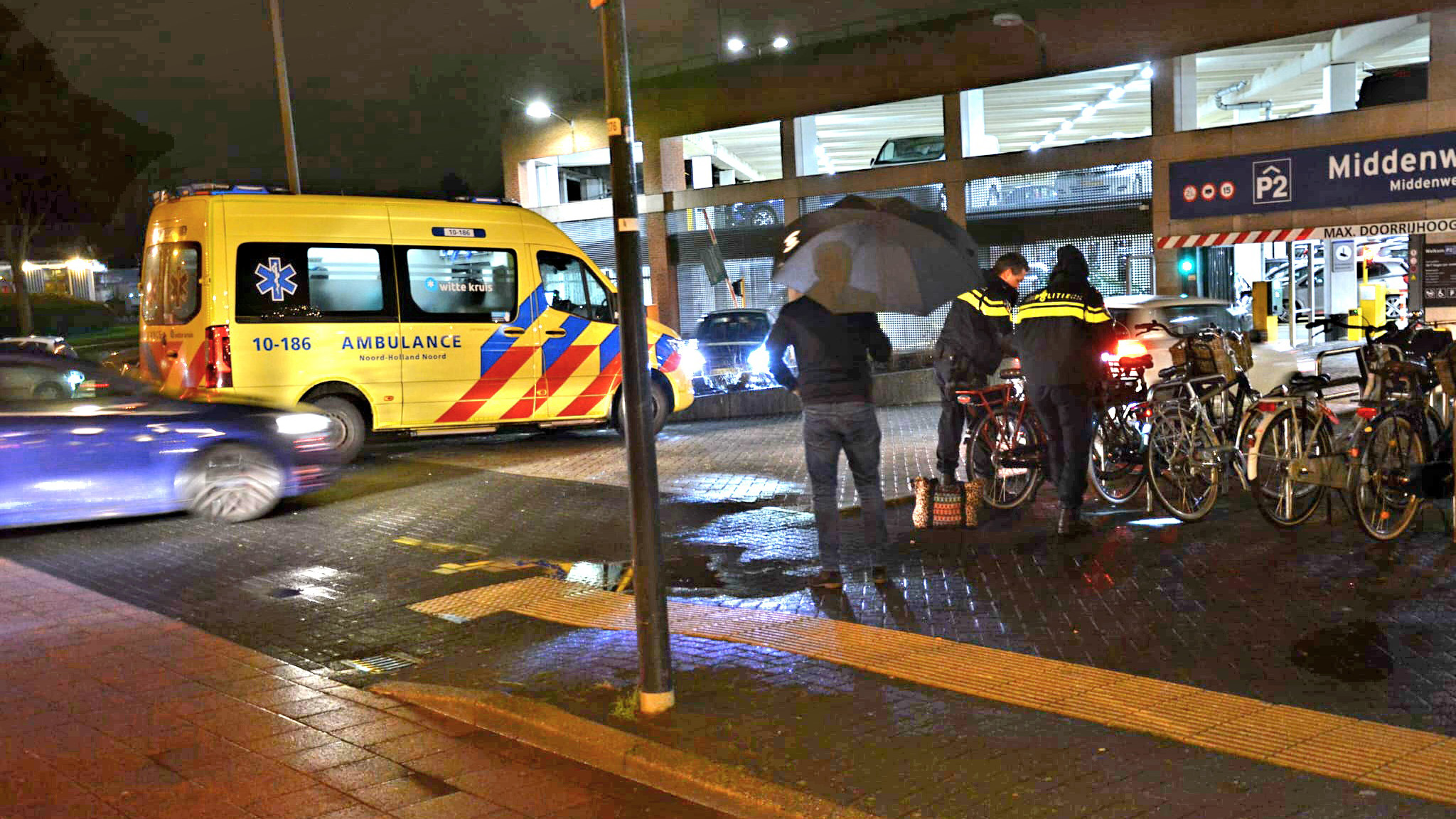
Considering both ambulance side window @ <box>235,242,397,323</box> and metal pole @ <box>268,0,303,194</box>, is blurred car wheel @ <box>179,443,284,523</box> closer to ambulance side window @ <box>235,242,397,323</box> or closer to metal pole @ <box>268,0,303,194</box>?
ambulance side window @ <box>235,242,397,323</box>

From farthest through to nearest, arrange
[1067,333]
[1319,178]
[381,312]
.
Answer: [1319,178] < [381,312] < [1067,333]

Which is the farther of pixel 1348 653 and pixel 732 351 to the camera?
pixel 732 351

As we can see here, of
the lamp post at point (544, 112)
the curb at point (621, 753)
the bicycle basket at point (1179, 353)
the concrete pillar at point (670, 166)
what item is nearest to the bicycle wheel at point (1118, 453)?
the bicycle basket at point (1179, 353)

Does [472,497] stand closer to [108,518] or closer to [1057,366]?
[108,518]

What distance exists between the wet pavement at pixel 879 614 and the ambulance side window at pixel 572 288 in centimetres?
351

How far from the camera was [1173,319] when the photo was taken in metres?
14.4

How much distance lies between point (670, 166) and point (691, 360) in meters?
12.3

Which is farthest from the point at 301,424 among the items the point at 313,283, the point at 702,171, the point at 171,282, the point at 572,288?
the point at 702,171

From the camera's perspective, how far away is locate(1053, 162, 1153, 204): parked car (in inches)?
945

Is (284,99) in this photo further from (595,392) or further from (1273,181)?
(1273,181)

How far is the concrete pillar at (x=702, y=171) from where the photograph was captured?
105 feet

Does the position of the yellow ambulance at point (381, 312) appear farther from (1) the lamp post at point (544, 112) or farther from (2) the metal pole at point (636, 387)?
(1) the lamp post at point (544, 112)

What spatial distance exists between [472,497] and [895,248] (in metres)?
5.31

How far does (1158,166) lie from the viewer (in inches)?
927
